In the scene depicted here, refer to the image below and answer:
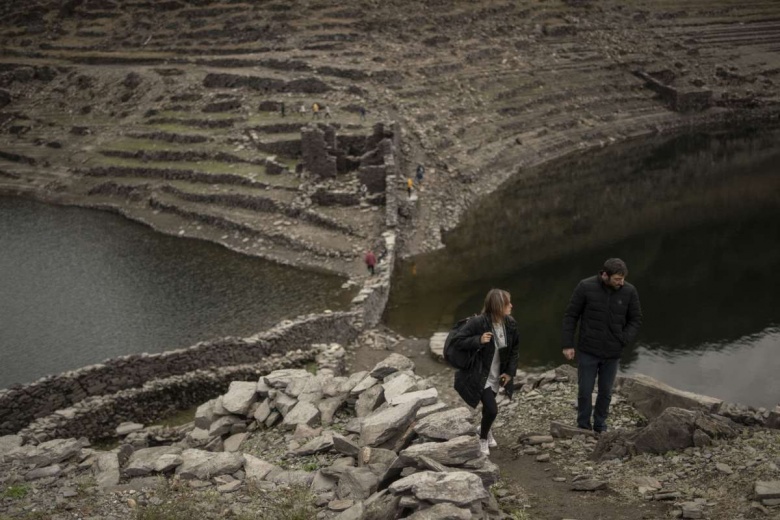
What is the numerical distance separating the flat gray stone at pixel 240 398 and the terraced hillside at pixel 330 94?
1959 centimetres

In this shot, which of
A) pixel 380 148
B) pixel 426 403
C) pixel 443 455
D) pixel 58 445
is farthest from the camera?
pixel 380 148

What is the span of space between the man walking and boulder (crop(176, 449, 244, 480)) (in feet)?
23.1

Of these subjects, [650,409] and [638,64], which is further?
[638,64]

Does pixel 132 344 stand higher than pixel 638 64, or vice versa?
pixel 638 64

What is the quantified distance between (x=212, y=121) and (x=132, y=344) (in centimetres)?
3380

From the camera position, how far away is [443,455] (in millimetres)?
12945

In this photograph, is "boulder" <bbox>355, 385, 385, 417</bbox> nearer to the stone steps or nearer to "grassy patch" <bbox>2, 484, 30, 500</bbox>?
"grassy patch" <bbox>2, 484, 30, 500</bbox>

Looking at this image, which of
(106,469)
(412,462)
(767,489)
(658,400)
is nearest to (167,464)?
(106,469)

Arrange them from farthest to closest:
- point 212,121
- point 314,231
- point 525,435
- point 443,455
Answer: point 212,121 → point 314,231 → point 525,435 → point 443,455

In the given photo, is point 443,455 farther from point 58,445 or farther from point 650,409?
point 58,445

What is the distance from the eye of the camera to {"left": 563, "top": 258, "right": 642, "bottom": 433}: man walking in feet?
50.2

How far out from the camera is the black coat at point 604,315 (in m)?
15.4

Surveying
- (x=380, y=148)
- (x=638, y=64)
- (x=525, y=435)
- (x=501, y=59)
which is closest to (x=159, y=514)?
(x=525, y=435)

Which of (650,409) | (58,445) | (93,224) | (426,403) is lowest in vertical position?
(93,224)
